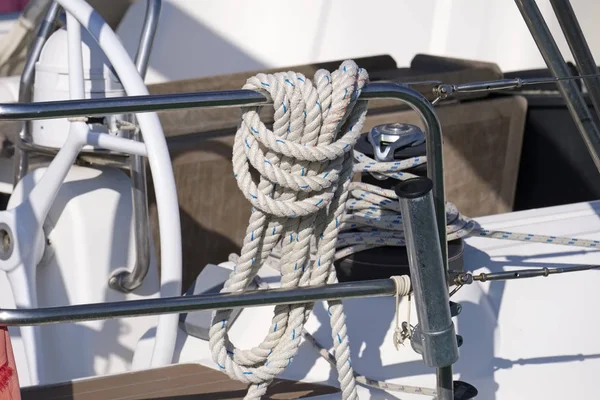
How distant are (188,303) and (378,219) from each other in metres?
0.53

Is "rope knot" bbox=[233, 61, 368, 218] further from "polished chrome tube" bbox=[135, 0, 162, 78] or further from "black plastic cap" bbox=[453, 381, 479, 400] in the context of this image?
"polished chrome tube" bbox=[135, 0, 162, 78]

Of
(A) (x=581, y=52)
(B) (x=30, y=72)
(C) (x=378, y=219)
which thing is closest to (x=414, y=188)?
(C) (x=378, y=219)

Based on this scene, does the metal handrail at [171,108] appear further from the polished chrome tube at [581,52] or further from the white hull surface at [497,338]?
the polished chrome tube at [581,52]

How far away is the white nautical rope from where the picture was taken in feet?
3.49

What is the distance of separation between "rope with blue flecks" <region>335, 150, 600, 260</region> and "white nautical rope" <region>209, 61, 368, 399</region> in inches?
11.0

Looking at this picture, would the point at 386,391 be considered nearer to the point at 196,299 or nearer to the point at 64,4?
the point at 196,299

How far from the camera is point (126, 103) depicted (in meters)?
1.02

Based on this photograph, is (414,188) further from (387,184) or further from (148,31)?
(148,31)

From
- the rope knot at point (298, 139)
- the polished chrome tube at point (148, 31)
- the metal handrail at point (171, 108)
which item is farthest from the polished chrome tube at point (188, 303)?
the polished chrome tube at point (148, 31)

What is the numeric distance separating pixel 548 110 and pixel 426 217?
2018 mm

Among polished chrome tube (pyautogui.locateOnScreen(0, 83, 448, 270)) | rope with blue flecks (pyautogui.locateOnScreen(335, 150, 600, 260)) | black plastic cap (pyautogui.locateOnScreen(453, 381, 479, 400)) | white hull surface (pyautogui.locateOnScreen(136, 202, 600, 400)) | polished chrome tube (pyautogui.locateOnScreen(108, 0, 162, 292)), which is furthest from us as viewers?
polished chrome tube (pyautogui.locateOnScreen(108, 0, 162, 292))

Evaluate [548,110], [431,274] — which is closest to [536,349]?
[431,274]

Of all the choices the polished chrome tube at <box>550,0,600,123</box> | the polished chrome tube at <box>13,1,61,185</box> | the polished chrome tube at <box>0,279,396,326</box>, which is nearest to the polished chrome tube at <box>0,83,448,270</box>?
the polished chrome tube at <box>0,279,396,326</box>

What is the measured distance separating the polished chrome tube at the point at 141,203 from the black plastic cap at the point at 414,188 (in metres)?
0.73
